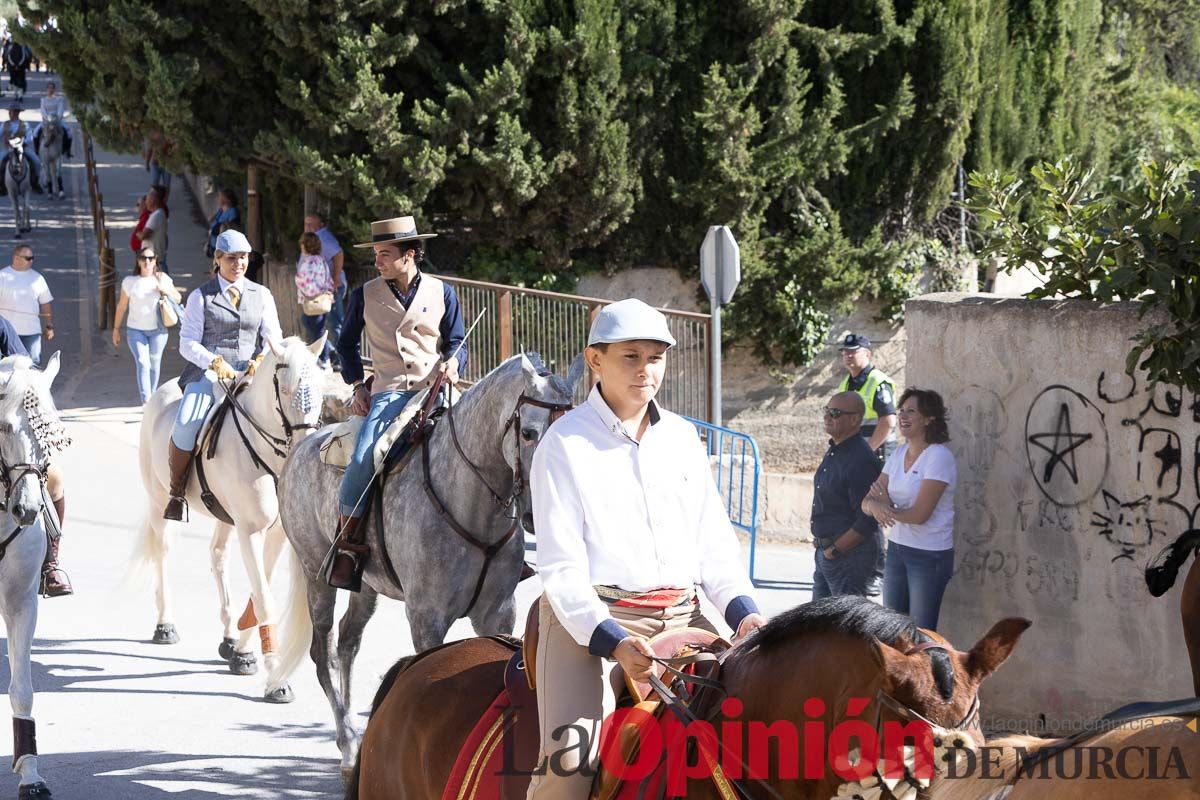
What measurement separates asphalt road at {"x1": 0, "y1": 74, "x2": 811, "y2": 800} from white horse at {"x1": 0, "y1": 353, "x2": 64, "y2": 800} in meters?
0.42

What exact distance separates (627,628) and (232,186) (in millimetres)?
18568

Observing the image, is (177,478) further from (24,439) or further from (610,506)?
(610,506)

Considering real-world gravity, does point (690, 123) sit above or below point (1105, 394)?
above

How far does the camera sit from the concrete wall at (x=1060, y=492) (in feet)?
24.3

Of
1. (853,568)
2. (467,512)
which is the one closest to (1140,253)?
(853,568)

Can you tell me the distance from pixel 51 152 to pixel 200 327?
2652 centimetres

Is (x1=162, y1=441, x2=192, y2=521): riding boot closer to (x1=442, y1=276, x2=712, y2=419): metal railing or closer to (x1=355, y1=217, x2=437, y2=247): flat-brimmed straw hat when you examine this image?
(x1=355, y1=217, x2=437, y2=247): flat-brimmed straw hat

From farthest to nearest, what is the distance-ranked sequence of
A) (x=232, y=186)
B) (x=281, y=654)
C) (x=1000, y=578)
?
1. (x=232, y=186)
2. (x=281, y=654)
3. (x=1000, y=578)

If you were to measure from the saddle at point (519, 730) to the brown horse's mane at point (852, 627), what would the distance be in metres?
0.30

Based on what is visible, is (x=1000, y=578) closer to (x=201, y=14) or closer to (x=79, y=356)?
(x=201, y=14)

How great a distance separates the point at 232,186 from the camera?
2136 centimetres

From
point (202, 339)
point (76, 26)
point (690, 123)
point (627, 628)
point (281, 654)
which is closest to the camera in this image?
point (627, 628)

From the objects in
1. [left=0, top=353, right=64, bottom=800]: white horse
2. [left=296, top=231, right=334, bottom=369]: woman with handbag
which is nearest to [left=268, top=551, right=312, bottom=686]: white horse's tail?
[left=0, top=353, right=64, bottom=800]: white horse

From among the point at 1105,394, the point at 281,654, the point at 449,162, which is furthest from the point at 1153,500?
the point at 449,162
